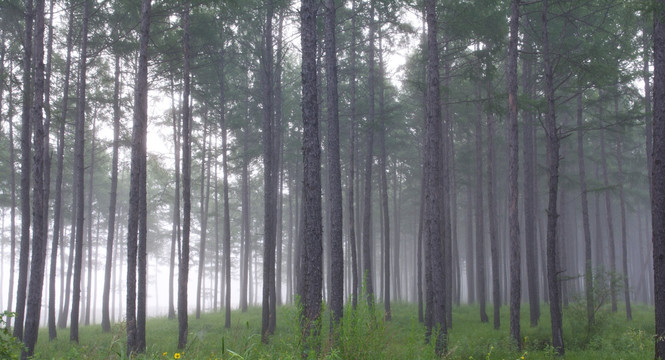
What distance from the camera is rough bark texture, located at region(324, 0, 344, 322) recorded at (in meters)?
11.1

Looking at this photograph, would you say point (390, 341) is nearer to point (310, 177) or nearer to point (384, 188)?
point (310, 177)

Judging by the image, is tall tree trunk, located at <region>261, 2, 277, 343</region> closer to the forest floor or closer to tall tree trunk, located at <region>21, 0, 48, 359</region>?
the forest floor

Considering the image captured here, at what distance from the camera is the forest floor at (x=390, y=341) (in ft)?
17.3

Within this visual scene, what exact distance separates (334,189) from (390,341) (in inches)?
268

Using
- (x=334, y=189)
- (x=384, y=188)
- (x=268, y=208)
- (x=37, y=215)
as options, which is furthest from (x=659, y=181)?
(x=37, y=215)

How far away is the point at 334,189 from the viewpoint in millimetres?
11852

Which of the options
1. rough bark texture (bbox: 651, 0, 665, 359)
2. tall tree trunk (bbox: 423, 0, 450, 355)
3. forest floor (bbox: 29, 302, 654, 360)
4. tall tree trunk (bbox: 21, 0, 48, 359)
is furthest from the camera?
tall tree trunk (bbox: 423, 0, 450, 355)

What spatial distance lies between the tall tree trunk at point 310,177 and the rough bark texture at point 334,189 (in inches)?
78.4

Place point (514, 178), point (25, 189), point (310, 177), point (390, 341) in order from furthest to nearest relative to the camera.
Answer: point (25, 189)
point (514, 178)
point (310, 177)
point (390, 341)

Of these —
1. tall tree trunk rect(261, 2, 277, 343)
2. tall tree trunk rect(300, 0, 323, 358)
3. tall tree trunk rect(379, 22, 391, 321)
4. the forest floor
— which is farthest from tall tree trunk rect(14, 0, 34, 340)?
tall tree trunk rect(379, 22, 391, 321)

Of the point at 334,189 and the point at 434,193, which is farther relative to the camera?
the point at 434,193

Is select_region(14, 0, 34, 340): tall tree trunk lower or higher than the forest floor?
higher

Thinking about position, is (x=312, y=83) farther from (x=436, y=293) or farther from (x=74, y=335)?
(x=74, y=335)

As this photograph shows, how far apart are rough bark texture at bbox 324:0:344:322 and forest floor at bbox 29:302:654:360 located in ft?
2.85
